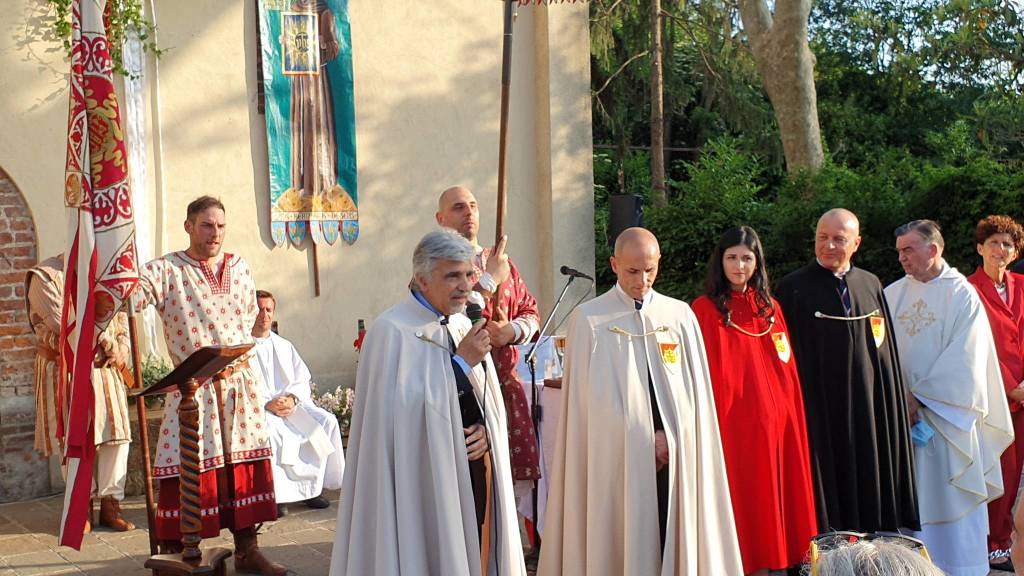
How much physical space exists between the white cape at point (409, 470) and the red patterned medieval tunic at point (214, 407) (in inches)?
75.3

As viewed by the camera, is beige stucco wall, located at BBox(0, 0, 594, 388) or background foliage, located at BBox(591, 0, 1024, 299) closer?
beige stucco wall, located at BBox(0, 0, 594, 388)

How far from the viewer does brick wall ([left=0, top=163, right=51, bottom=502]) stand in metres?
8.51

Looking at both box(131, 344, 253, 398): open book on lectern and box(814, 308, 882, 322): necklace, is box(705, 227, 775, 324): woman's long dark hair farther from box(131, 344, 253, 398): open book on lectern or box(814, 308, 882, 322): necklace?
box(131, 344, 253, 398): open book on lectern

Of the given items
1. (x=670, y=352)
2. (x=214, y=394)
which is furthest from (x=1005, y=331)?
(x=214, y=394)

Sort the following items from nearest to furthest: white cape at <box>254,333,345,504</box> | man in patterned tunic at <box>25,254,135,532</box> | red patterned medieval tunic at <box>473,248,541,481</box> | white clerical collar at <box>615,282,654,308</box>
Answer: white clerical collar at <box>615,282,654,308</box> < red patterned medieval tunic at <box>473,248,541,481</box> < man in patterned tunic at <box>25,254,135,532</box> < white cape at <box>254,333,345,504</box>

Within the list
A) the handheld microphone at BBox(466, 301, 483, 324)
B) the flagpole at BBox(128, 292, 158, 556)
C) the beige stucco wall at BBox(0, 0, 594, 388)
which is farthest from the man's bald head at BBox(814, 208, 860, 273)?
the beige stucco wall at BBox(0, 0, 594, 388)

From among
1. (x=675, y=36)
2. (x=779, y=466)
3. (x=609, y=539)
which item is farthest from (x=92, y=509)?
(x=675, y=36)

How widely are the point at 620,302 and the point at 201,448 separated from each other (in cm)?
242

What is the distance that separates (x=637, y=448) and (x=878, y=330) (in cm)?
196

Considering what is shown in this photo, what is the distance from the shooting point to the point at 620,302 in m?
5.59

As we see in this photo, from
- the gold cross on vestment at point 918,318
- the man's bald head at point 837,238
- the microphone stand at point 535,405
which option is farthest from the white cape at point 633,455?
the gold cross on vestment at point 918,318

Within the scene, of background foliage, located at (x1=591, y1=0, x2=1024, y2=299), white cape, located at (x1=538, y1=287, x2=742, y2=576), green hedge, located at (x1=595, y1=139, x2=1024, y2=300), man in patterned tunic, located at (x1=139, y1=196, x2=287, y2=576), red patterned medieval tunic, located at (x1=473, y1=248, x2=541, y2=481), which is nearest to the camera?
white cape, located at (x1=538, y1=287, x2=742, y2=576)

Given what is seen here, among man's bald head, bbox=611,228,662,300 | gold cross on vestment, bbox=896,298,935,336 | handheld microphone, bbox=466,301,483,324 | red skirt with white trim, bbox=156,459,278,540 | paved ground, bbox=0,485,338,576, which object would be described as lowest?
paved ground, bbox=0,485,338,576

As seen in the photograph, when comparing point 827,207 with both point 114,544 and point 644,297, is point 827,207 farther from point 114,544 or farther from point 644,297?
point 114,544
